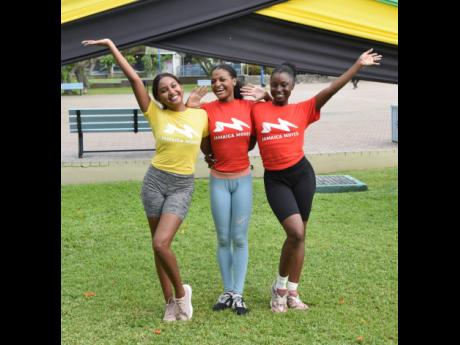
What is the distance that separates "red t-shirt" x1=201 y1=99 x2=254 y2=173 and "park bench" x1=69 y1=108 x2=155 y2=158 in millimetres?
7201

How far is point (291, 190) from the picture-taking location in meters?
4.80

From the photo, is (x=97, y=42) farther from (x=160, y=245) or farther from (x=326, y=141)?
(x=326, y=141)

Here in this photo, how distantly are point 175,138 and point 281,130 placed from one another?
0.76 metres

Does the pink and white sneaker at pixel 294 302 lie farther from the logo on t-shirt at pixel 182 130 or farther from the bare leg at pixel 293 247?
the logo on t-shirt at pixel 182 130

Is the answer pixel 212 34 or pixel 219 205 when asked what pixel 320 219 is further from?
pixel 212 34

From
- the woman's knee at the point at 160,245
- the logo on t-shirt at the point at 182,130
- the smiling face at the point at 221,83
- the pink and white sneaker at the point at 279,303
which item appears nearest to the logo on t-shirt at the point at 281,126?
the smiling face at the point at 221,83

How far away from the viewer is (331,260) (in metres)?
6.37

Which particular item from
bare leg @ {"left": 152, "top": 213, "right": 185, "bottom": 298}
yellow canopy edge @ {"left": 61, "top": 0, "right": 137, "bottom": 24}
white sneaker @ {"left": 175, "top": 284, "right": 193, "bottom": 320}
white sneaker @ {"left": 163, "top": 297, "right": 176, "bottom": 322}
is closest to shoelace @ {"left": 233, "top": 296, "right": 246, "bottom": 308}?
white sneaker @ {"left": 175, "top": 284, "right": 193, "bottom": 320}

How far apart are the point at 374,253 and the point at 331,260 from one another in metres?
0.48

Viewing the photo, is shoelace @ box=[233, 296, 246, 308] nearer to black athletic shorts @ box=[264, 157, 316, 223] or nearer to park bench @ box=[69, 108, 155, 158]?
black athletic shorts @ box=[264, 157, 316, 223]

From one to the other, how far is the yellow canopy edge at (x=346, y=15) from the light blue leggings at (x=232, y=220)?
1.24m

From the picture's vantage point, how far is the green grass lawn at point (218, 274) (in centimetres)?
466

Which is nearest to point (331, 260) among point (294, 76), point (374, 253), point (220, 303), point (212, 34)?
point (374, 253)

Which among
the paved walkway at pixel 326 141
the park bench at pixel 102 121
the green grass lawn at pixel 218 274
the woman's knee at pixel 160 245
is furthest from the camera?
the park bench at pixel 102 121
